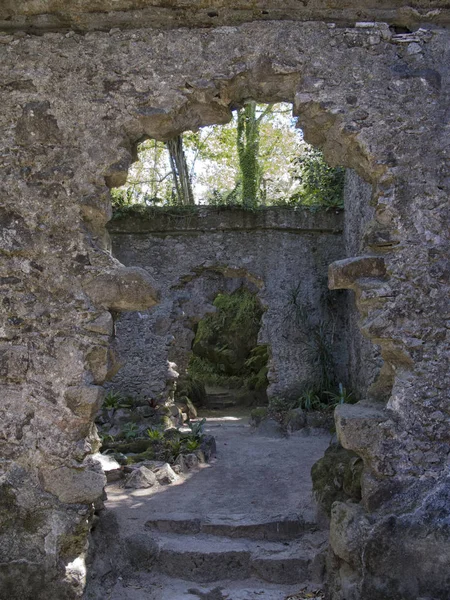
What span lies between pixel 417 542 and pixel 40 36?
3.82 meters

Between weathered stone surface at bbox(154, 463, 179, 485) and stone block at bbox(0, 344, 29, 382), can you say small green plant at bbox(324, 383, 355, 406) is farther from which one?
stone block at bbox(0, 344, 29, 382)


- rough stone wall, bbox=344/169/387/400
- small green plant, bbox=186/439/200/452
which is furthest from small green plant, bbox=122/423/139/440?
rough stone wall, bbox=344/169/387/400

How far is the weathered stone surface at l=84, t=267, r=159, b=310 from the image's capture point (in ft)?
11.3

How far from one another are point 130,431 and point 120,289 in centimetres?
449

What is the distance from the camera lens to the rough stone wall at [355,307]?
7306 mm

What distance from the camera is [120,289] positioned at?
3.45m

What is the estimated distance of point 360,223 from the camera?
26.1ft

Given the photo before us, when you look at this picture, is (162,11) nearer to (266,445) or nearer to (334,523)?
(334,523)

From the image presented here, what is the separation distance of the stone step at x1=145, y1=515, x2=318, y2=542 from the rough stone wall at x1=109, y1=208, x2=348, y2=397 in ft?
15.5

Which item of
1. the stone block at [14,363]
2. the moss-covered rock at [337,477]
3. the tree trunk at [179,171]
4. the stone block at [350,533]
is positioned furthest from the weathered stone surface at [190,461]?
the tree trunk at [179,171]

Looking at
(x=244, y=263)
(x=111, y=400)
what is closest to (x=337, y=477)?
(x=111, y=400)

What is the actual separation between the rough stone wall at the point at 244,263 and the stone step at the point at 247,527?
4736mm

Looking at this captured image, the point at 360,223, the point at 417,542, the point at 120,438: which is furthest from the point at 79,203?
the point at 360,223

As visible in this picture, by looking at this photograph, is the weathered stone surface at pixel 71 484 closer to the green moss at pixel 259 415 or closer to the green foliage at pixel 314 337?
the green moss at pixel 259 415
